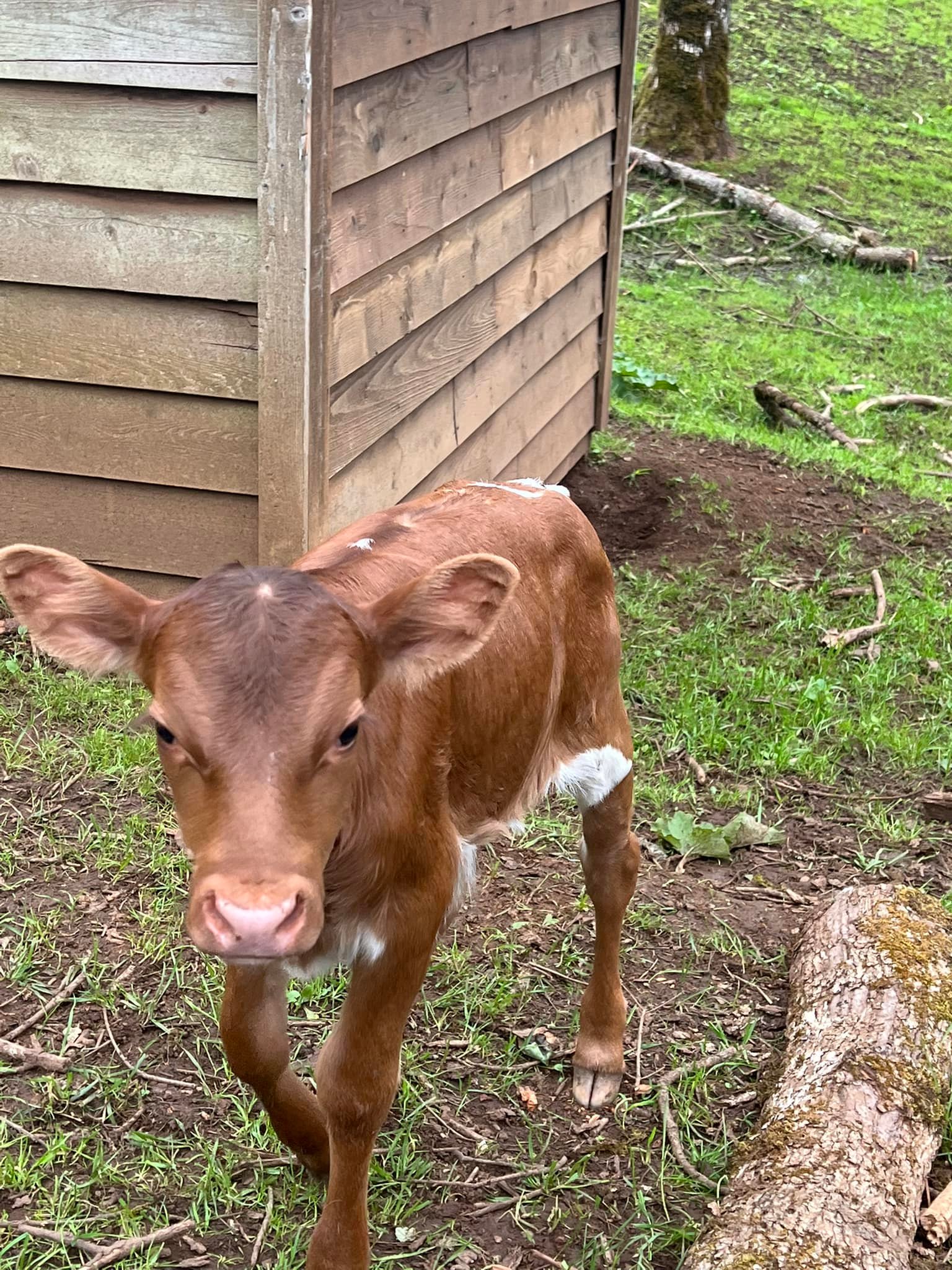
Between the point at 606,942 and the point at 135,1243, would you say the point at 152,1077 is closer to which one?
the point at 135,1243

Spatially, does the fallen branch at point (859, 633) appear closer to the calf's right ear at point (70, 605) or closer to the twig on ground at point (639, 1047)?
the twig on ground at point (639, 1047)

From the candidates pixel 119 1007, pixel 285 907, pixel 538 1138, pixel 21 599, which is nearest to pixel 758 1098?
pixel 538 1138

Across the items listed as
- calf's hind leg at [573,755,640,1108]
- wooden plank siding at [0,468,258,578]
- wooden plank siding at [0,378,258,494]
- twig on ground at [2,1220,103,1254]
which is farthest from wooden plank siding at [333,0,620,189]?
twig on ground at [2,1220,103,1254]

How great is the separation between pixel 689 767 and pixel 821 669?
3.45 ft

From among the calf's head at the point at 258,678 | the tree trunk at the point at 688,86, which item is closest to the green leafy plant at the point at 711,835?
the calf's head at the point at 258,678

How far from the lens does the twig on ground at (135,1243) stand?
9.07 feet

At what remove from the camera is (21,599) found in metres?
2.25

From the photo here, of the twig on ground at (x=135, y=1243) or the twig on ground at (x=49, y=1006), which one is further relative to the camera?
the twig on ground at (x=49, y=1006)

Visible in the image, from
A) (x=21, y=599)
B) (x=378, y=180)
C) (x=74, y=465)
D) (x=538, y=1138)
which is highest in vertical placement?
(x=378, y=180)

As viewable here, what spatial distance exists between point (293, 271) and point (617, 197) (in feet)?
14.4

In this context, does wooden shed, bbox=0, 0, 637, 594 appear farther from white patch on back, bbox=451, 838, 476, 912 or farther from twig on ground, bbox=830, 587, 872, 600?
twig on ground, bbox=830, 587, 872, 600

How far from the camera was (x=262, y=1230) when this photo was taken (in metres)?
2.88

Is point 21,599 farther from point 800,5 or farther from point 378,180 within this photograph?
point 800,5

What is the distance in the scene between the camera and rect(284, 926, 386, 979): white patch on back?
2527 mm
